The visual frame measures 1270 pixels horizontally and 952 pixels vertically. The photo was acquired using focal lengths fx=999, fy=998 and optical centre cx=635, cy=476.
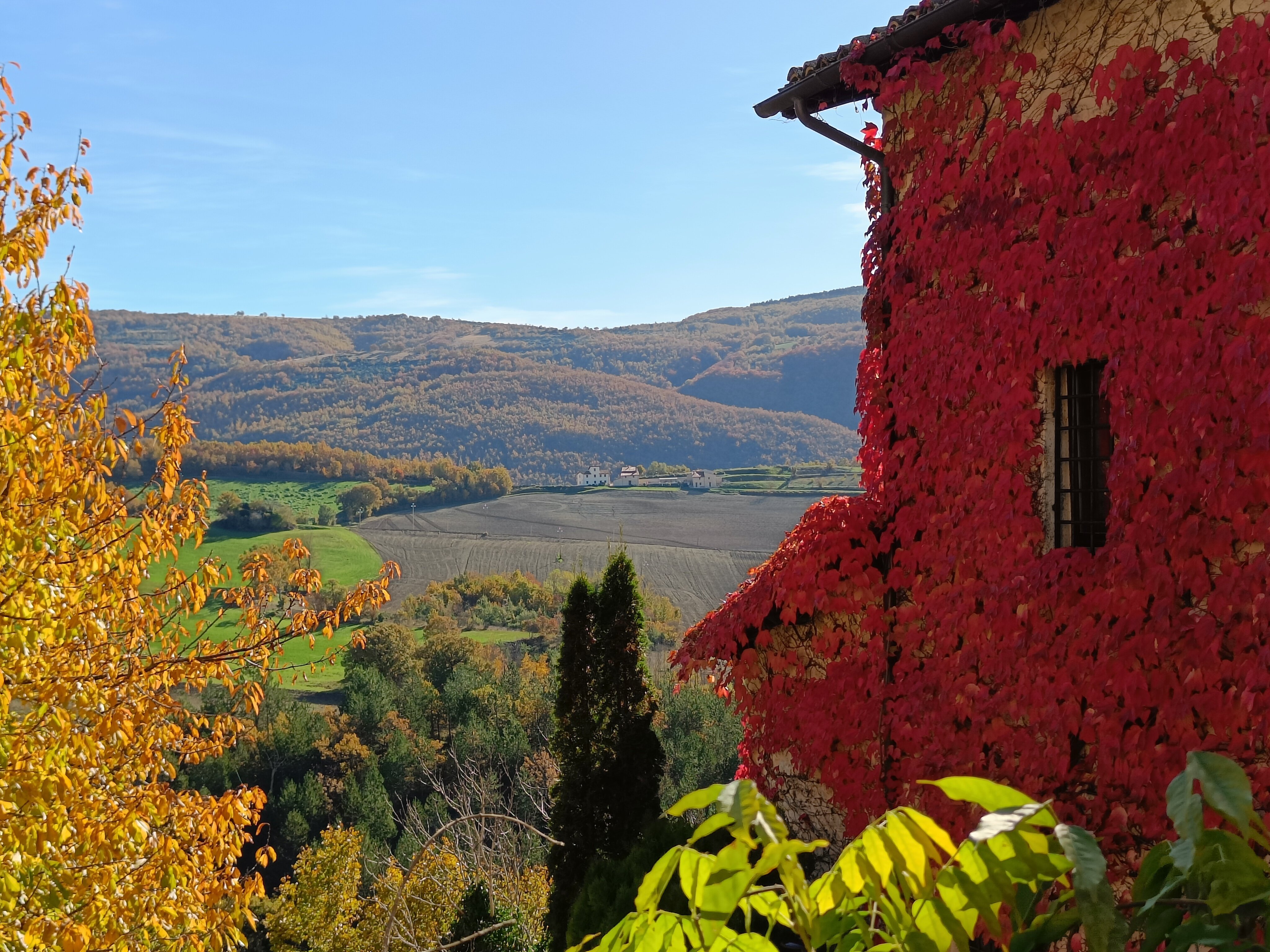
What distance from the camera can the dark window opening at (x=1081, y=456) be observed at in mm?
5129

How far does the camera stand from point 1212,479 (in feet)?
14.4

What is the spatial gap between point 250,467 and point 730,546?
165 feet

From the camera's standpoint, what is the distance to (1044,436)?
5258mm

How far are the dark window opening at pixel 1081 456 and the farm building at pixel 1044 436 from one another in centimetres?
2

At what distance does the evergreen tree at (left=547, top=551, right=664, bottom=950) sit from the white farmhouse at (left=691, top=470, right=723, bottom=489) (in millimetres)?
69877

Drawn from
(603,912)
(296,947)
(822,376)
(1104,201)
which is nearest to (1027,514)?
(1104,201)

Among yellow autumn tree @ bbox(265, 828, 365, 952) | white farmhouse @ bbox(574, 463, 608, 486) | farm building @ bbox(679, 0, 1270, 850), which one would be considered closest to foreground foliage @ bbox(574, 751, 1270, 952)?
farm building @ bbox(679, 0, 1270, 850)

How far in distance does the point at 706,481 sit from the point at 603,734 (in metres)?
72.5

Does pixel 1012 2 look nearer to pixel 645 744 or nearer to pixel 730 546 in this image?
pixel 645 744

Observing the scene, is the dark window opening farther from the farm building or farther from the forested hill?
the forested hill

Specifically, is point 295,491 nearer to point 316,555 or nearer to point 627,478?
point 316,555

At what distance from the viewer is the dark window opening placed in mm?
5129

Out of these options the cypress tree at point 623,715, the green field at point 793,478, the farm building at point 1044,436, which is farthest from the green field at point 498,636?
the farm building at point 1044,436

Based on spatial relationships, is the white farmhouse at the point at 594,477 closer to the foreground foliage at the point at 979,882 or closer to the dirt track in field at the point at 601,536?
the dirt track in field at the point at 601,536
